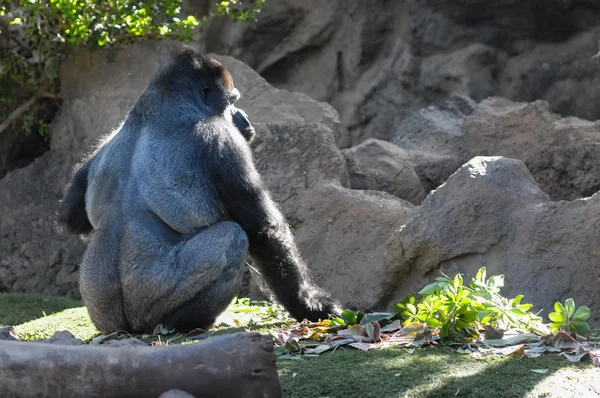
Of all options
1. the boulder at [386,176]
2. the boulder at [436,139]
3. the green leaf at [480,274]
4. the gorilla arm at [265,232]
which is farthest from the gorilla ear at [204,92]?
the boulder at [436,139]

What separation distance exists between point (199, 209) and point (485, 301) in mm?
1378

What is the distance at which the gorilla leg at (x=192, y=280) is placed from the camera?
3.98 meters

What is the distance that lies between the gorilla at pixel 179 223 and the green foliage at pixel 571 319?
1244mm

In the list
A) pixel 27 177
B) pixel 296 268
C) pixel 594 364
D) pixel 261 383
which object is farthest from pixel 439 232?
pixel 27 177

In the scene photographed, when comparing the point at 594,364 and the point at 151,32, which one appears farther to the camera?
the point at 151,32

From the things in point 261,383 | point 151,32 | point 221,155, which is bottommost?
point 261,383

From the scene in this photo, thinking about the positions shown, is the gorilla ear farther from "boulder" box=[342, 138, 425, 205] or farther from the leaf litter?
"boulder" box=[342, 138, 425, 205]

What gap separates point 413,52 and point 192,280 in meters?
4.93

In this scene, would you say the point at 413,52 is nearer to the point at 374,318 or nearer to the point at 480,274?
the point at 374,318

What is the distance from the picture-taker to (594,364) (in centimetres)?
303

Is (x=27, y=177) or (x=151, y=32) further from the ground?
(x=151, y=32)

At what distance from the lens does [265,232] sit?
4.19m

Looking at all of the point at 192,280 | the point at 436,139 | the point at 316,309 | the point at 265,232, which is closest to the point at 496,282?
the point at 316,309

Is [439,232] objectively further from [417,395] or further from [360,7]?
[360,7]
